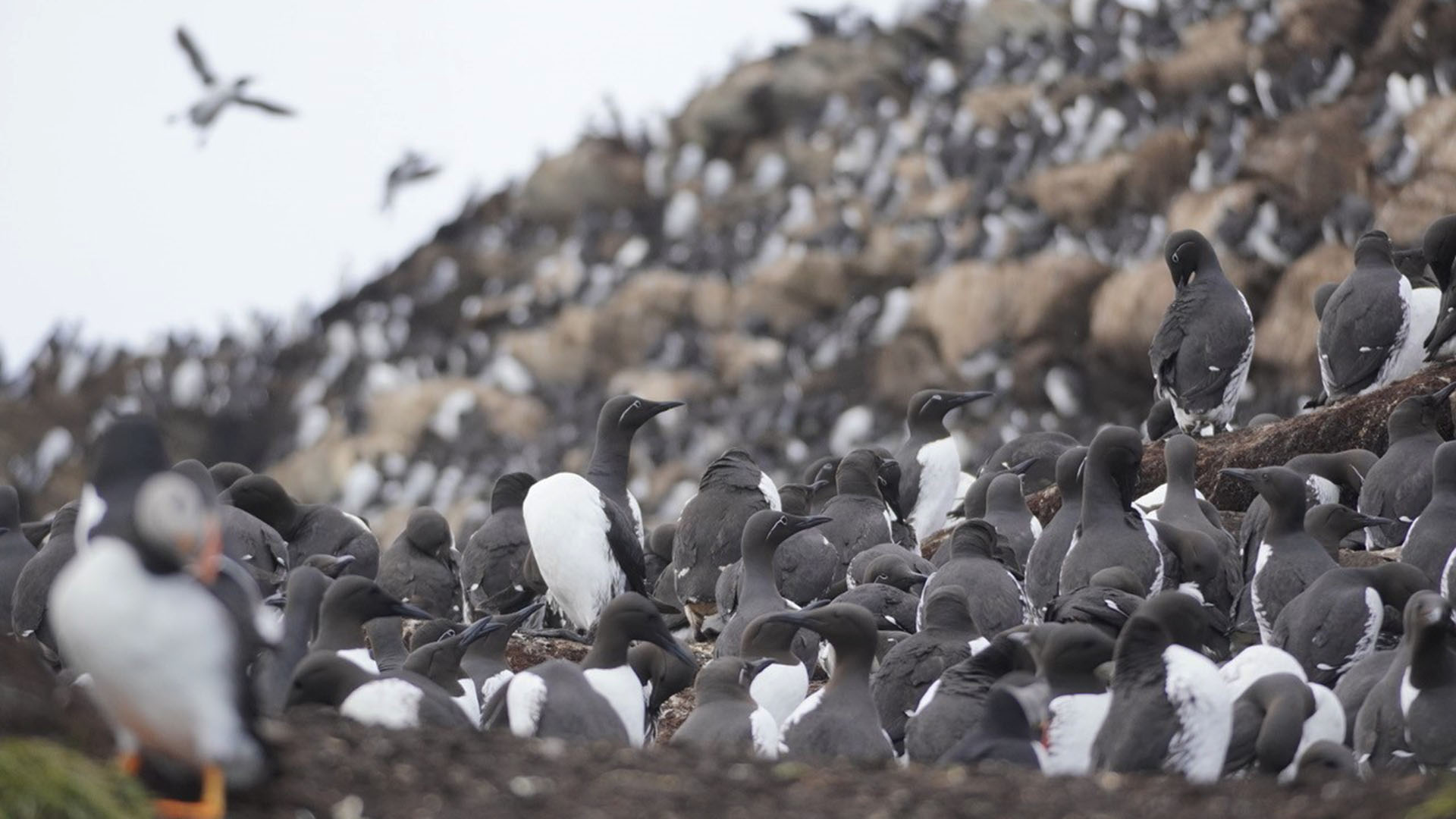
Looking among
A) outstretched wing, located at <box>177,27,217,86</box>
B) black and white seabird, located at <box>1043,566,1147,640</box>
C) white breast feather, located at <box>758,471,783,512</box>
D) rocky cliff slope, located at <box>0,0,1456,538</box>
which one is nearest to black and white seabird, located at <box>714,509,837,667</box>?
white breast feather, located at <box>758,471,783,512</box>

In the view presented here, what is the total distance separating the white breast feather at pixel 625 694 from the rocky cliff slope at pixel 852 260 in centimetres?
1599

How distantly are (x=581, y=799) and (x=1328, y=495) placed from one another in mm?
7568

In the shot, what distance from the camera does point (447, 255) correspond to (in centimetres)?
5153

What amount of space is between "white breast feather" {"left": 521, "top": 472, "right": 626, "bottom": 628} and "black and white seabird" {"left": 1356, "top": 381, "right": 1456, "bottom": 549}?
429 cm

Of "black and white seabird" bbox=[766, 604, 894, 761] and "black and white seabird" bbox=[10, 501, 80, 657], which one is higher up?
"black and white seabird" bbox=[10, 501, 80, 657]

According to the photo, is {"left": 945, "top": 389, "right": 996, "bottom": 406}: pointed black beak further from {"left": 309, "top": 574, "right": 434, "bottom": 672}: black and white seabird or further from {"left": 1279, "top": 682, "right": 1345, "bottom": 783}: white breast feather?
{"left": 309, "top": 574, "right": 434, "bottom": 672}: black and white seabird

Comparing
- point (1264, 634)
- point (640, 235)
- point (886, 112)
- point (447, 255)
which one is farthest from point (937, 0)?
point (1264, 634)

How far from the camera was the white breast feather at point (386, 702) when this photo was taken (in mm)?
6582

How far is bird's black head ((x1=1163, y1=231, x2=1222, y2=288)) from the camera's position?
12477 millimetres

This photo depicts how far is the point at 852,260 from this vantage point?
131 ft

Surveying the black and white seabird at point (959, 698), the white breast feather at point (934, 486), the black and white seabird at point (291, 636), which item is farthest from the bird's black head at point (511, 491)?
the black and white seabird at point (959, 698)

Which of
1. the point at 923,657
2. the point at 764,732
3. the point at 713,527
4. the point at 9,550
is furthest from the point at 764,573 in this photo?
the point at 9,550

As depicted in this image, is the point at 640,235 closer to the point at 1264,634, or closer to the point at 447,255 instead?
the point at 447,255

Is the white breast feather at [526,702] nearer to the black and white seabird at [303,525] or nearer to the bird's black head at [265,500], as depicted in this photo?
the black and white seabird at [303,525]
